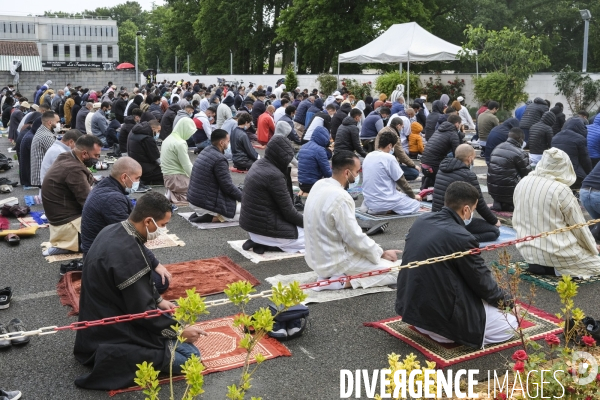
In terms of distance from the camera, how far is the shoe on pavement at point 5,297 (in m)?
6.14

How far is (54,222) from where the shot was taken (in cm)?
777

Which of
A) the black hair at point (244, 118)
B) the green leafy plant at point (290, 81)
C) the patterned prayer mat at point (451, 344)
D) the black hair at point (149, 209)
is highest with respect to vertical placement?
the green leafy plant at point (290, 81)

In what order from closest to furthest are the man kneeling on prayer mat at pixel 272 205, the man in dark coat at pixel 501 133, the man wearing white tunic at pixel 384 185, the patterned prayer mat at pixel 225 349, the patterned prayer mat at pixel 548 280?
the patterned prayer mat at pixel 225 349, the patterned prayer mat at pixel 548 280, the man kneeling on prayer mat at pixel 272 205, the man wearing white tunic at pixel 384 185, the man in dark coat at pixel 501 133

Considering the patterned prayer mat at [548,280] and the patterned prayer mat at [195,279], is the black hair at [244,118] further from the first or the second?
the patterned prayer mat at [548,280]

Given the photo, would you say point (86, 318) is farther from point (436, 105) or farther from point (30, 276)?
point (436, 105)

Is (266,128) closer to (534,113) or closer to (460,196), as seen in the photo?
(534,113)

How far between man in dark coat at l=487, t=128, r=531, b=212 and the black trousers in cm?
169

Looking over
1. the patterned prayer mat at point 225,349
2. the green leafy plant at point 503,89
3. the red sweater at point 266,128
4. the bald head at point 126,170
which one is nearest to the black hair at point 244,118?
the red sweater at point 266,128

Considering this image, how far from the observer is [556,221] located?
264 inches

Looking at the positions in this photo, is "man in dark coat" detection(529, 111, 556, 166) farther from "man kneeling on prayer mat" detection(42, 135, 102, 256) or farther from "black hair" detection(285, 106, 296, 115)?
"man kneeling on prayer mat" detection(42, 135, 102, 256)

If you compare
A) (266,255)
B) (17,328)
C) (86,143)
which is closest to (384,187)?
(266,255)

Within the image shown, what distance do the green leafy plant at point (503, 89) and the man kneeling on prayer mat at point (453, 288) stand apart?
1713cm

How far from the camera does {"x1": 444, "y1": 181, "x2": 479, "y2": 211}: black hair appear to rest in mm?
5180

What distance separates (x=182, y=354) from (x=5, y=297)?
8.04 feet
